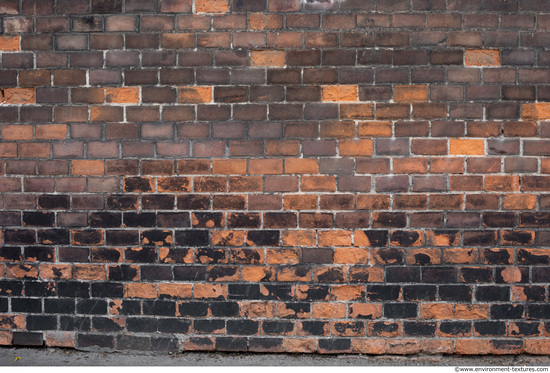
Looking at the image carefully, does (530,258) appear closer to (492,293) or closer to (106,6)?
(492,293)

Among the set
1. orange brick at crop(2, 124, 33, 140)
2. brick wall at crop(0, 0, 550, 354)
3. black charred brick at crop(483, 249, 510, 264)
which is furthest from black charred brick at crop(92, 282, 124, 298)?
black charred brick at crop(483, 249, 510, 264)

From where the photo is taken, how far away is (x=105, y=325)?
224cm

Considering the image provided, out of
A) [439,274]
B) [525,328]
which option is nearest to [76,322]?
[439,274]

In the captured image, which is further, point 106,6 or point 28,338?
point 28,338

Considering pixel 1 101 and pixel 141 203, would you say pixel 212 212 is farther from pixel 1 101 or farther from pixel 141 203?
pixel 1 101

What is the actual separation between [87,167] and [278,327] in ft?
4.66

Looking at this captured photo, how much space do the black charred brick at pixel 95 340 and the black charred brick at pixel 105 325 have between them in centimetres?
4

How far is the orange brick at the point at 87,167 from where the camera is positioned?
2.20 metres

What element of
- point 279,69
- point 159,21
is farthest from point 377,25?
point 159,21

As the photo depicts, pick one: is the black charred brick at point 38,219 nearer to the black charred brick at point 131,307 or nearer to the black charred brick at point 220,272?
the black charred brick at point 131,307

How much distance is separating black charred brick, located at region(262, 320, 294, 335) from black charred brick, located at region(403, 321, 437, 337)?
0.65m

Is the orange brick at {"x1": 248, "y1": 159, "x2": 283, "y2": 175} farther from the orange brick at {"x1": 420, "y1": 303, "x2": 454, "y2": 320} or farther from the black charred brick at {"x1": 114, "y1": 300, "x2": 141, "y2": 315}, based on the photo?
the orange brick at {"x1": 420, "y1": 303, "x2": 454, "y2": 320}

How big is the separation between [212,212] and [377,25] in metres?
1.38

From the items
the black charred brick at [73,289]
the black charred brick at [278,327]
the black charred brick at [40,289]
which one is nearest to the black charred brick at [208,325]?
the black charred brick at [278,327]
